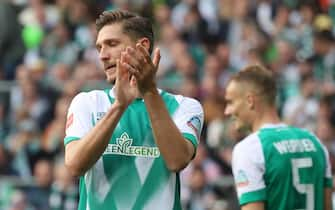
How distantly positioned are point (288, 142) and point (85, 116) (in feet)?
5.62

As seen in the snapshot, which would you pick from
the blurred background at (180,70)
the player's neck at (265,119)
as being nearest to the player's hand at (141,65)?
the player's neck at (265,119)

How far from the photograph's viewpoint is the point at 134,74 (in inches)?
201

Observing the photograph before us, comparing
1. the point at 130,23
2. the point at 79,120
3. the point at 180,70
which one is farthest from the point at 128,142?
the point at 180,70

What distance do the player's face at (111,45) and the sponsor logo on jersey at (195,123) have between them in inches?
19.1

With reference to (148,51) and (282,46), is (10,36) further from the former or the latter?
(148,51)

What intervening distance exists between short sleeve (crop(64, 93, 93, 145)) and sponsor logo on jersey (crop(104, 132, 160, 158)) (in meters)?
0.17

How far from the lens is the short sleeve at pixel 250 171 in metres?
6.61

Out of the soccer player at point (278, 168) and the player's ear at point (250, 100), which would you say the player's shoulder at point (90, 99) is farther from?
the player's ear at point (250, 100)

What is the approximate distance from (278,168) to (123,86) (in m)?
1.79

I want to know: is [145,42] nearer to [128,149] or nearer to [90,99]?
[90,99]

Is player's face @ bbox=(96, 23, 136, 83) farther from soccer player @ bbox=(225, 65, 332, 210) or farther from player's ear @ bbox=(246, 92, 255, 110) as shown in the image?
player's ear @ bbox=(246, 92, 255, 110)

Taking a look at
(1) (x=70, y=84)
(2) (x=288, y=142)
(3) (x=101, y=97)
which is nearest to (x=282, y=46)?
(1) (x=70, y=84)

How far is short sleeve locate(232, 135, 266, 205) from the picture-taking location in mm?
6613

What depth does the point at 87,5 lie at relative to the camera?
50.9 ft
